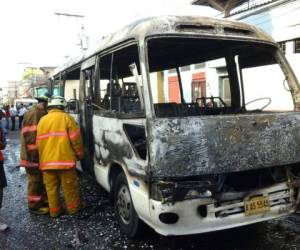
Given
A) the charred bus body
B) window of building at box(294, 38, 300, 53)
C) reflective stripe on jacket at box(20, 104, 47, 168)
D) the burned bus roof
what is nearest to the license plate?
the charred bus body

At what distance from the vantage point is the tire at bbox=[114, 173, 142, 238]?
4.26 metres

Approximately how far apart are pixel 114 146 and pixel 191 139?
1.32m

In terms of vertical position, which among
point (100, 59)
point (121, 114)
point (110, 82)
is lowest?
point (121, 114)

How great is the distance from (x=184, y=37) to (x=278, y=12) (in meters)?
9.53

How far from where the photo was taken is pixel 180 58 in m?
5.77

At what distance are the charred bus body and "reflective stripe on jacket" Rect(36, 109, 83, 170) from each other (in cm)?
34

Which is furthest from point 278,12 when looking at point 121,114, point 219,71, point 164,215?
point 164,215

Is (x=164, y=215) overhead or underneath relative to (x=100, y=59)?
underneath

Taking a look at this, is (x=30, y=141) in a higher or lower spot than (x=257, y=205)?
higher

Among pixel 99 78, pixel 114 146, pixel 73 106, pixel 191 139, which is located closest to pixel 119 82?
pixel 99 78

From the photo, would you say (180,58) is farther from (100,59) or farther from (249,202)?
(249,202)

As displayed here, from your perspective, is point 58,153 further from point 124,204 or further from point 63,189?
point 124,204

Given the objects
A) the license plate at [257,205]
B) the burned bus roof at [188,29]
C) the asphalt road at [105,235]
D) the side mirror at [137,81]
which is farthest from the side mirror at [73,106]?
the license plate at [257,205]

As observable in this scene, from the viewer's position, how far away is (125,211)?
445 centimetres
